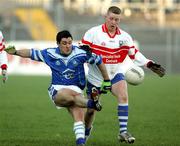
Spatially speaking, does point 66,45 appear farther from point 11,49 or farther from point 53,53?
point 11,49

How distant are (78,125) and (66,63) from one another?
0.92 m

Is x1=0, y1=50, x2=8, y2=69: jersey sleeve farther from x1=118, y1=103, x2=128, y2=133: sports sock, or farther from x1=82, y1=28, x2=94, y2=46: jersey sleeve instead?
x1=118, y1=103, x2=128, y2=133: sports sock

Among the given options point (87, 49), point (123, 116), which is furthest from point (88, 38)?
point (123, 116)

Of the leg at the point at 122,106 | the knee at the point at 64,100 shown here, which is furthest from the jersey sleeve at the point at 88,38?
the knee at the point at 64,100

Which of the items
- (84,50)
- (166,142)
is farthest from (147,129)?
(84,50)

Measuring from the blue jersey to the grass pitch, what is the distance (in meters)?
1.12

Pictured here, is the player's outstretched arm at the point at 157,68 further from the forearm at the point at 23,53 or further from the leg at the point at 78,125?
the forearm at the point at 23,53

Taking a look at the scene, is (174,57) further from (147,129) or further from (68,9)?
(147,129)

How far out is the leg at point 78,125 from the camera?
9531 mm

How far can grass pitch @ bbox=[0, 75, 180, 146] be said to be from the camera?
36.4ft

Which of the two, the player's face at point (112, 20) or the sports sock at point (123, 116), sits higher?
the player's face at point (112, 20)

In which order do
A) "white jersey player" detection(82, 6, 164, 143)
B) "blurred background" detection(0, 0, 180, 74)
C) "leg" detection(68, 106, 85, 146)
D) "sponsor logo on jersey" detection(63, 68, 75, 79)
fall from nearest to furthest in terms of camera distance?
"leg" detection(68, 106, 85, 146) → "sponsor logo on jersey" detection(63, 68, 75, 79) → "white jersey player" detection(82, 6, 164, 143) → "blurred background" detection(0, 0, 180, 74)

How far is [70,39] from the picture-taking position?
31.5 ft

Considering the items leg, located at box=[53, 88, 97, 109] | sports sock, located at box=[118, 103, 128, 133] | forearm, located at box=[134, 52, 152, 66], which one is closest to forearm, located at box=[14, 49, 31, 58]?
leg, located at box=[53, 88, 97, 109]
